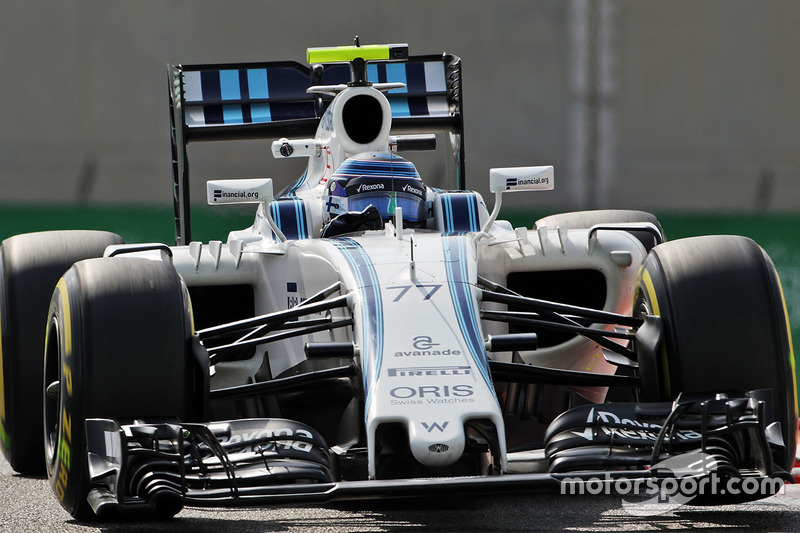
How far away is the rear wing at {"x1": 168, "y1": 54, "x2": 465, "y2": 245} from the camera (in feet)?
25.4

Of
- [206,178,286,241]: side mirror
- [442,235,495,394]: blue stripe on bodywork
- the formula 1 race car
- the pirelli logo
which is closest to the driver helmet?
the formula 1 race car

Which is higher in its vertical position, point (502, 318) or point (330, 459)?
point (502, 318)

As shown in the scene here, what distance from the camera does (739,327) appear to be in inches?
180

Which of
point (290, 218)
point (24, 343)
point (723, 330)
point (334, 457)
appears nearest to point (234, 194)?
point (290, 218)

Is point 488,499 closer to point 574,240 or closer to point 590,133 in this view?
point 574,240

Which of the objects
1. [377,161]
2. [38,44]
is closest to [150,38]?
[38,44]

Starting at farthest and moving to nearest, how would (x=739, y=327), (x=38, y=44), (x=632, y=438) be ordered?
(x=38, y=44)
(x=739, y=327)
(x=632, y=438)

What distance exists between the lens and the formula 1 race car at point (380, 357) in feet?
13.4

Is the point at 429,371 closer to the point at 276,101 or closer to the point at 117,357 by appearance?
the point at 117,357

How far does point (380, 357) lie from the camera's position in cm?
443

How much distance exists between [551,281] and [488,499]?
1428 mm

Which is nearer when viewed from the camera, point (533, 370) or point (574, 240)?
point (533, 370)

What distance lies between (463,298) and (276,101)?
3.52m

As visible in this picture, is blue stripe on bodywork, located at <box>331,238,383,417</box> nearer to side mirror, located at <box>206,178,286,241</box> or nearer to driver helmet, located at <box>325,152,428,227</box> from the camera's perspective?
side mirror, located at <box>206,178,286,241</box>
